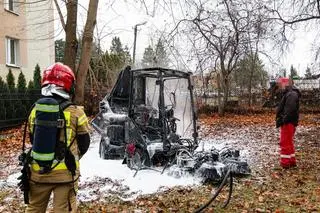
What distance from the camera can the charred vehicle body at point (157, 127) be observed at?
793 centimetres

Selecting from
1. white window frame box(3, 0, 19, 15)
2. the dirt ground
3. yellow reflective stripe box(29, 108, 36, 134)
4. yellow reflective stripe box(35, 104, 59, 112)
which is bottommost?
the dirt ground

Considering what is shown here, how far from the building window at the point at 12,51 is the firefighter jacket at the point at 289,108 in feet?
55.1

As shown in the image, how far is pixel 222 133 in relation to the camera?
51.1 feet

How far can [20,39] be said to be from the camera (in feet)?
73.7

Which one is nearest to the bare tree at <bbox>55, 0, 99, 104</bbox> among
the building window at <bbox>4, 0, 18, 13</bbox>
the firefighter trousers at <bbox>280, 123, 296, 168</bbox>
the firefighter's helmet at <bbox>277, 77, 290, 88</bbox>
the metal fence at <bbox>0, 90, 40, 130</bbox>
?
the firefighter's helmet at <bbox>277, 77, 290, 88</bbox>

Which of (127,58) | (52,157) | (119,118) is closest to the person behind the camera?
(52,157)

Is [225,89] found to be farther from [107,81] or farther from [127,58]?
[127,58]

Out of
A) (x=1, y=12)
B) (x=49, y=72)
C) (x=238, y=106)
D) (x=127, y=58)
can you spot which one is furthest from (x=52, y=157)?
(x=127, y=58)

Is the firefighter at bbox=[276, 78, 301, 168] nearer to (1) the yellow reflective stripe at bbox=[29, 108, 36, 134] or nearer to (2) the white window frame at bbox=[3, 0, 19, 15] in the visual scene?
(1) the yellow reflective stripe at bbox=[29, 108, 36, 134]

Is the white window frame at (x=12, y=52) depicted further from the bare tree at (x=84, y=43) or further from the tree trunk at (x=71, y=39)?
the bare tree at (x=84, y=43)

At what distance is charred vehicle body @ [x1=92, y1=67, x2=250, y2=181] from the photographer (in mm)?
7926

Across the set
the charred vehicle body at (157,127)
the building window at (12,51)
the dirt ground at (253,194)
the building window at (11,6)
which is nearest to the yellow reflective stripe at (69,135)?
the dirt ground at (253,194)

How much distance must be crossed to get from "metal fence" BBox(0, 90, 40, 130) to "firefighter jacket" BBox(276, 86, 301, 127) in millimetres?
12439

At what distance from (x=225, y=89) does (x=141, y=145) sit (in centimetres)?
1511
